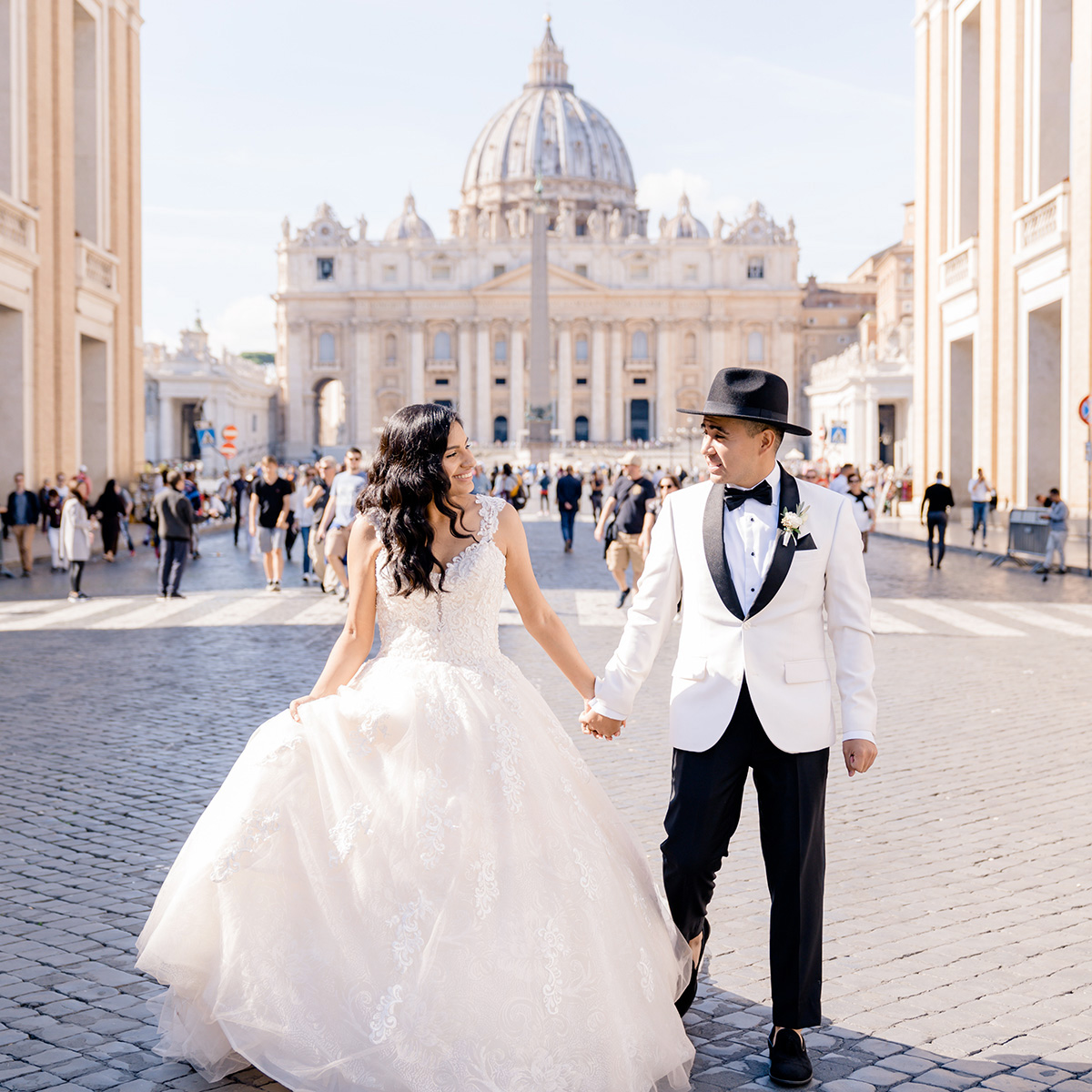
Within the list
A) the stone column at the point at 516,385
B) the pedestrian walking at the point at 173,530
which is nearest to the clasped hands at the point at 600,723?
the pedestrian walking at the point at 173,530

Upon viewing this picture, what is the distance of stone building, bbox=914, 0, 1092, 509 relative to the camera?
21016 mm

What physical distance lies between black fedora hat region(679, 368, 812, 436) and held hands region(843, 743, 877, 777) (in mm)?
763

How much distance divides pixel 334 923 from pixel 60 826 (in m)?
2.78

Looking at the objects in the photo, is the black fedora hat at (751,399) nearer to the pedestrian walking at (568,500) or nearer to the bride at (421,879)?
the bride at (421,879)

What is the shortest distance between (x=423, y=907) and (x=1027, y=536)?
1766cm

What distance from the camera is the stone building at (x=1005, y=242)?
21016 mm

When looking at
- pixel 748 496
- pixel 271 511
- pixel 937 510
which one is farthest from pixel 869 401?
pixel 748 496

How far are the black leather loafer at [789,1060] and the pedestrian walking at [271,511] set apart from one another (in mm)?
12416

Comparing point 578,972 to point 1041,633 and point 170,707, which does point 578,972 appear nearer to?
point 170,707

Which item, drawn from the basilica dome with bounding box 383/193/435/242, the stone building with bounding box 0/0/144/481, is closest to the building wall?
the basilica dome with bounding box 383/193/435/242

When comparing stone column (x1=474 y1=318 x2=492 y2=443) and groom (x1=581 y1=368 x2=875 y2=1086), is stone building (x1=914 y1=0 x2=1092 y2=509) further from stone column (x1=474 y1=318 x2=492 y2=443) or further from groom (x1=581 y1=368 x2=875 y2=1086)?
stone column (x1=474 y1=318 x2=492 y2=443)

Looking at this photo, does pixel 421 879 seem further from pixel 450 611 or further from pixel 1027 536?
pixel 1027 536

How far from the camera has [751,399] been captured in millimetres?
3344

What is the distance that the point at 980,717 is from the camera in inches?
305
